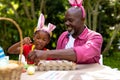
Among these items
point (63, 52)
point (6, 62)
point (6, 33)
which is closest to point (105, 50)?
point (6, 33)

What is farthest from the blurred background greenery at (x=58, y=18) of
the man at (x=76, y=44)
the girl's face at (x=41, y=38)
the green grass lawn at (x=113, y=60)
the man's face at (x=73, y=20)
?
the man's face at (x=73, y=20)

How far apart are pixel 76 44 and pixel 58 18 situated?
7.05m

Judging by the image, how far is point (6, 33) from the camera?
34.1 feet

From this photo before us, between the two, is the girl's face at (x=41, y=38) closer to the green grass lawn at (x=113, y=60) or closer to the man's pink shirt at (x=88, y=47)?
the man's pink shirt at (x=88, y=47)

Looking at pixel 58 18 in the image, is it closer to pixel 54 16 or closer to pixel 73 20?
pixel 54 16

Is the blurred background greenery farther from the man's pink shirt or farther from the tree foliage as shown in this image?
the man's pink shirt

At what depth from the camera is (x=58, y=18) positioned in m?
10.8

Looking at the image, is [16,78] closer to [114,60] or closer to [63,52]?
[63,52]

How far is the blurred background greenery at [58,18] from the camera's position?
1023 centimetres

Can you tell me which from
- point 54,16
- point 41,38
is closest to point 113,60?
point 54,16

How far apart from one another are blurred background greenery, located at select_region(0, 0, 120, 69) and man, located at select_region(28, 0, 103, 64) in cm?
617

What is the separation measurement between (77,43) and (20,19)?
658 cm

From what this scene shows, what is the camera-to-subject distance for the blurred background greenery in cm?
1023

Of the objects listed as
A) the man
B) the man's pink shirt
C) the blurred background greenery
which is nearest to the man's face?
the man
